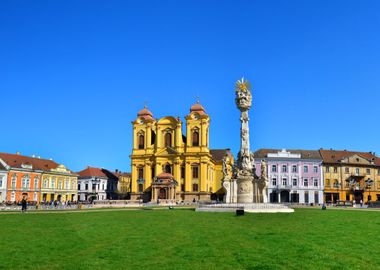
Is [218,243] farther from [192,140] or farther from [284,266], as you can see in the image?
[192,140]

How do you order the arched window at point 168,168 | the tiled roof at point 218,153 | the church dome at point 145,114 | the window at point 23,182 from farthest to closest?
the tiled roof at point 218,153 → the church dome at point 145,114 → the arched window at point 168,168 → the window at point 23,182

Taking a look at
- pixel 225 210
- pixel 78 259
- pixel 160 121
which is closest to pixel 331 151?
pixel 160 121

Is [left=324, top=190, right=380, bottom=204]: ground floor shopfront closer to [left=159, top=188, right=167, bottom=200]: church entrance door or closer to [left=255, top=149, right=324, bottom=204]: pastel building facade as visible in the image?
[left=255, top=149, right=324, bottom=204]: pastel building facade

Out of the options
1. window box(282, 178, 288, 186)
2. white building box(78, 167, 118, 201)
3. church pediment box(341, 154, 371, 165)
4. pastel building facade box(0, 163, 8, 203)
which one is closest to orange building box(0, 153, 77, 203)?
pastel building facade box(0, 163, 8, 203)

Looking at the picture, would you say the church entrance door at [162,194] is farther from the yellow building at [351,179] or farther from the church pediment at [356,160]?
the church pediment at [356,160]

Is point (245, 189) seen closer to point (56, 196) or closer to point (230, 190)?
point (230, 190)

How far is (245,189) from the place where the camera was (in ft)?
122

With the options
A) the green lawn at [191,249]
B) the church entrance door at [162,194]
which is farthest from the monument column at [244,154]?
the church entrance door at [162,194]

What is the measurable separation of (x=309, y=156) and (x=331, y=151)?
6.69m

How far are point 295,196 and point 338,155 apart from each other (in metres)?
12.6

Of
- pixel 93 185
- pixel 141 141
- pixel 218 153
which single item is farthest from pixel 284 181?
pixel 93 185

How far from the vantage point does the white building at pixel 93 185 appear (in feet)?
331

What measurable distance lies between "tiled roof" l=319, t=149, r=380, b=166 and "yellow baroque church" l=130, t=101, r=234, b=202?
62.8 feet

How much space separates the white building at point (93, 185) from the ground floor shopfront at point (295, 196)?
43452 mm
